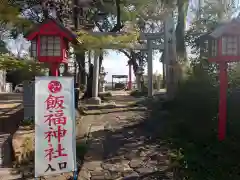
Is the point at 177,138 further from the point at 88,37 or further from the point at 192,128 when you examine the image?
the point at 88,37

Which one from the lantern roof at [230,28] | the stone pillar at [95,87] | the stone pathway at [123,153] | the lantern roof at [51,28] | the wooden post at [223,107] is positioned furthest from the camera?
the stone pillar at [95,87]

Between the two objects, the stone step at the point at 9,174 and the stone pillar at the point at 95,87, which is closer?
the stone step at the point at 9,174

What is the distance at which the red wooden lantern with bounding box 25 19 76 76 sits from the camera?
477cm

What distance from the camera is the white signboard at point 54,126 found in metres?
4.04

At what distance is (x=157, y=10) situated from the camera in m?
12.6

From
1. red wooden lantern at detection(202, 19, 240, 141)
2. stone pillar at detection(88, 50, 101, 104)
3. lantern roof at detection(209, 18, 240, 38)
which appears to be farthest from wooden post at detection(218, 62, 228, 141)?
stone pillar at detection(88, 50, 101, 104)

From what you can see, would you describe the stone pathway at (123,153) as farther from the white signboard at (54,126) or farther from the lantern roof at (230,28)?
the lantern roof at (230,28)

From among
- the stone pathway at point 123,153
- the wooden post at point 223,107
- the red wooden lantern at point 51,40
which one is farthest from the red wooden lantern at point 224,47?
the red wooden lantern at point 51,40

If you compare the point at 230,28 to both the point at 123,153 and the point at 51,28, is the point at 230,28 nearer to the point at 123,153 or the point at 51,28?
the point at 123,153

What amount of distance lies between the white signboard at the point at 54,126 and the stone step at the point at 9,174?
155cm

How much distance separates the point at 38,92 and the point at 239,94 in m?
5.43

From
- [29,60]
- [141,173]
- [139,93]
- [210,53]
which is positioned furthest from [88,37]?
[139,93]

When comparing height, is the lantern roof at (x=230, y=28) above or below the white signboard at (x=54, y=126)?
above

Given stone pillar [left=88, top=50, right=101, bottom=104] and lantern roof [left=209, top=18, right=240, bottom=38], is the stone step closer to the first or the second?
lantern roof [left=209, top=18, right=240, bottom=38]
